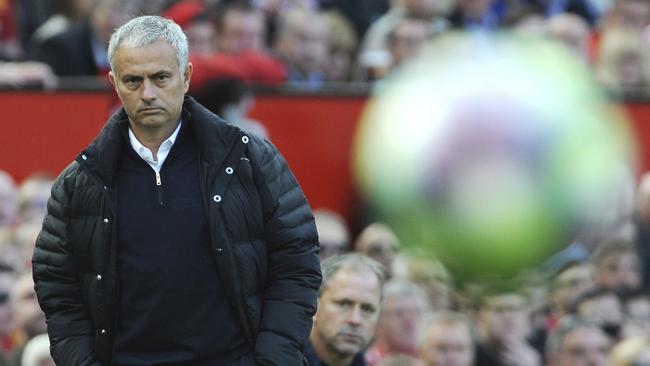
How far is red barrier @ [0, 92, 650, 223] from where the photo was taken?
11.1 m

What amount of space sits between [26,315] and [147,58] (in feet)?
15.6

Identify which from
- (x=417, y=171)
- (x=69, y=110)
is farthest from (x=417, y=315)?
(x=69, y=110)

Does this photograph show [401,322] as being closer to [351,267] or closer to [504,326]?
[504,326]

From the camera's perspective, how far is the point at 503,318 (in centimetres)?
1045

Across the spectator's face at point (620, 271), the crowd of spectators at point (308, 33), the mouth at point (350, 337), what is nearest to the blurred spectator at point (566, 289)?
the spectator's face at point (620, 271)

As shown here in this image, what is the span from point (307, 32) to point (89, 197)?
780cm

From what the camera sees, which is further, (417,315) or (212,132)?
(417,315)

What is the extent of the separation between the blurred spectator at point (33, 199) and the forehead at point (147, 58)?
6111 mm

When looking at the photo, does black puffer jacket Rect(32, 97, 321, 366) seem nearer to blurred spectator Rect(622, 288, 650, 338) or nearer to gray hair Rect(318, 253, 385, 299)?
gray hair Rect(318, 253, 385, 299)

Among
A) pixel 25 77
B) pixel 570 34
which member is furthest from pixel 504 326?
pixel 25 77

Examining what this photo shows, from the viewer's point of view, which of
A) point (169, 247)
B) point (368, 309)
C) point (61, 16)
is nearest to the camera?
point (169, 247)

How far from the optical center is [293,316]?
4.95 metres

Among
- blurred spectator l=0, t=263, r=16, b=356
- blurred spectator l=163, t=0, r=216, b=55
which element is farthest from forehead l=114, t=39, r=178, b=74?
blurred spectator l=163, t=0, r=216, b=55

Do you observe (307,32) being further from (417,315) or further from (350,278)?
(350,278)
